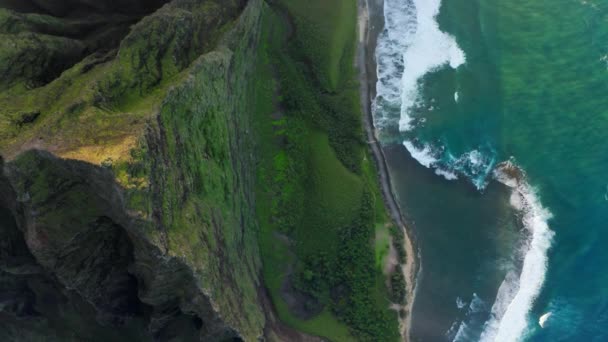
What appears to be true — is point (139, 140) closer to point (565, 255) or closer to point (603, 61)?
point (565, 255)

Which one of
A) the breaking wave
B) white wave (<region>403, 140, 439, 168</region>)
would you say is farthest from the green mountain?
the breaking wave

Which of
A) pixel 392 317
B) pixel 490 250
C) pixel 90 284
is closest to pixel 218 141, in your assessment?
pixel 90 284

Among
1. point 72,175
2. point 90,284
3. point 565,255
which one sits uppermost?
point 565,255

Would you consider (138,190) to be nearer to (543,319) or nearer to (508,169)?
(508,169)

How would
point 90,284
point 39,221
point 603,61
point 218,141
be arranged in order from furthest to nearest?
1. point 603,61
2. point 218,141
3. point 90,284
4. point 39,221

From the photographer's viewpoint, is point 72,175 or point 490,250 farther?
point 490,250

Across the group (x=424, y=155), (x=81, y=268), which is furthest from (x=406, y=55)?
(x=81, y=268)
